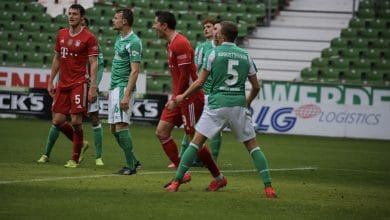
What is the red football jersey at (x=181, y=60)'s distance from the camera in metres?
12.9

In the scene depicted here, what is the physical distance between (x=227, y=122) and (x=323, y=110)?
15.5 metres

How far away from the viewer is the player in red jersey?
1502 cm

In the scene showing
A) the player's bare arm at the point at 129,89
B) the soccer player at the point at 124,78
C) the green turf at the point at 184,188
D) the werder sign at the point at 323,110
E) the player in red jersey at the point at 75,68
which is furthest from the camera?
the werder sign at the point at 323,110

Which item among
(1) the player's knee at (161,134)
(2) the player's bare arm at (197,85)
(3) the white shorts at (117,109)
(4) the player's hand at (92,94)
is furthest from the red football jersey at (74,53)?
(2) the player's bare arm at (197,85)

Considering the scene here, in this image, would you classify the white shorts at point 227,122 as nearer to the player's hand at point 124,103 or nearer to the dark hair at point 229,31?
the dark hair at point 229,31

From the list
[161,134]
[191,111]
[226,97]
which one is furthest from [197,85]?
[161,134]

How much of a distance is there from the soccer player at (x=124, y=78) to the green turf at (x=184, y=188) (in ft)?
1.64

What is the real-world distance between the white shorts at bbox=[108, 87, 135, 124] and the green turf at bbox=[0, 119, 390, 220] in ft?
2.74

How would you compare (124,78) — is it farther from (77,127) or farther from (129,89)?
(77,127)

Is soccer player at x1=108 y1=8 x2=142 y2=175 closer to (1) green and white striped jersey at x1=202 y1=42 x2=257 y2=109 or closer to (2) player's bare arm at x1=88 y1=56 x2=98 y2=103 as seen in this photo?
(2) player's bare arm at x1=88 y1=56 x2=98 y2=103

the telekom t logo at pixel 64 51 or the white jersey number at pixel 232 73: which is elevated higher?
the white jersey number at pixel 232 73

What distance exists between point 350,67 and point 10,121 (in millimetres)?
10776

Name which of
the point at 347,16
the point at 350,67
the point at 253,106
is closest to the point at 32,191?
the point at 253,106

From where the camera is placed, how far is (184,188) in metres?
12.8
